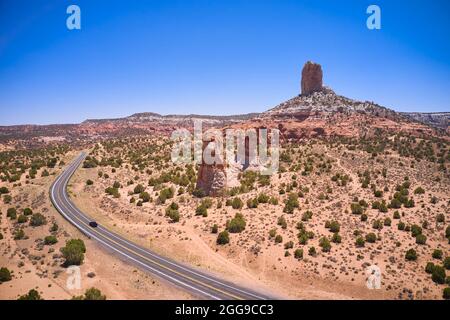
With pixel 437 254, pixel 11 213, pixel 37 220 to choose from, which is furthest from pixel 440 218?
pixel 11 213

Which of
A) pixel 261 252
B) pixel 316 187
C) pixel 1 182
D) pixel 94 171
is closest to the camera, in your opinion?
pixel 261 252

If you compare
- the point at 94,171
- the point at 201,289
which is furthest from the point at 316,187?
the point at 94,171

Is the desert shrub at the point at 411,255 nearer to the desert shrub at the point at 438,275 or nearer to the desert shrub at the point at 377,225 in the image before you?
the desert shrub at the point at 438,275

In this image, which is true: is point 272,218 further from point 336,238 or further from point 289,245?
point 336,238

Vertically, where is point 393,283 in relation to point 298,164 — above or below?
below

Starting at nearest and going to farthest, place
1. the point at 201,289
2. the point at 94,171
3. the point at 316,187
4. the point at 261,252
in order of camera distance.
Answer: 1. the point at 201,289
2. the point at 261,252
3. the point at 316,187
4. the point at 94,171

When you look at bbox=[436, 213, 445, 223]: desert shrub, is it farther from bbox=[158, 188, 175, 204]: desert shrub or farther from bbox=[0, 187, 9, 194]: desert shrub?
bbox=[0, 187, 9, 194]: desert shrub
